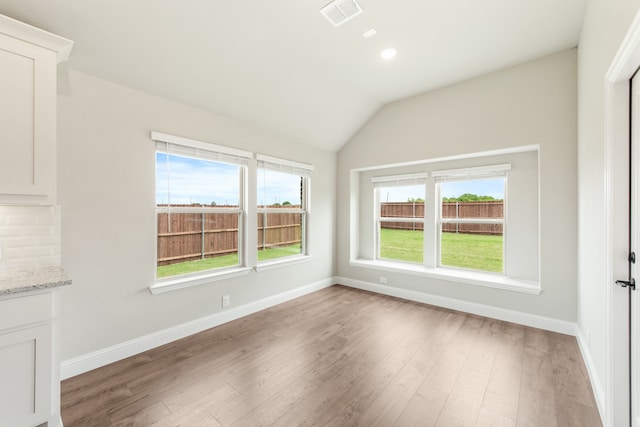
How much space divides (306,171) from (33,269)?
Answer: 3246 mm

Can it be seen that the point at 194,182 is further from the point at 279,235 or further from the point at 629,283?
the point at 629,283

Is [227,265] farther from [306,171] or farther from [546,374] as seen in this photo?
[546,374]

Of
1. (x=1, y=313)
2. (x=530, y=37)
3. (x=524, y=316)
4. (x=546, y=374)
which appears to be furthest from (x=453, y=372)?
(x=530, y=37)

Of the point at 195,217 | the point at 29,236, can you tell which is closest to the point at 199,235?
the point at 195,217

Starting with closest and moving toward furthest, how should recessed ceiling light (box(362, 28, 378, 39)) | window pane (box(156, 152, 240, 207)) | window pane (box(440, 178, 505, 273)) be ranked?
1. recessed ceiling light (box(362, 28, 378, 39))
2. window pane (box(156, 152, 240, 207))
3. window pane (box(440, 178, 505, 273))

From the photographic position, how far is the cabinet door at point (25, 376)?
141cm

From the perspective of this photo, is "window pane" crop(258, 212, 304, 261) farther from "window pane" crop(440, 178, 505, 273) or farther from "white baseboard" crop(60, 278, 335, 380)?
"window pane" crop(440, 178, 505, 273)

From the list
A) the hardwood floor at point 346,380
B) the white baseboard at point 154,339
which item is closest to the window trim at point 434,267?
the hardwood floor at point 346,380

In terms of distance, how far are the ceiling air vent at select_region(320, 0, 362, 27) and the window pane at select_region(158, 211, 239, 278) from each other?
7.87ft

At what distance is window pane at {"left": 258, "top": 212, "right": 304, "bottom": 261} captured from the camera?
380 centimetres

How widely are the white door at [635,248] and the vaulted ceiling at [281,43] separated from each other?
1.41 metres

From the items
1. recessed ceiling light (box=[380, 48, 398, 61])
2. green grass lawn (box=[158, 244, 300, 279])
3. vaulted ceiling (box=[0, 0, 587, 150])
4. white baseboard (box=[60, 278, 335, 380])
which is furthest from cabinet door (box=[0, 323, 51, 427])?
recessed ceiling light (box=[380, 48, 398, 61])

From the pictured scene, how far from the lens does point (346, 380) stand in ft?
6.98

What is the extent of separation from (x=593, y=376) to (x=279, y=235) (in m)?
3.55
